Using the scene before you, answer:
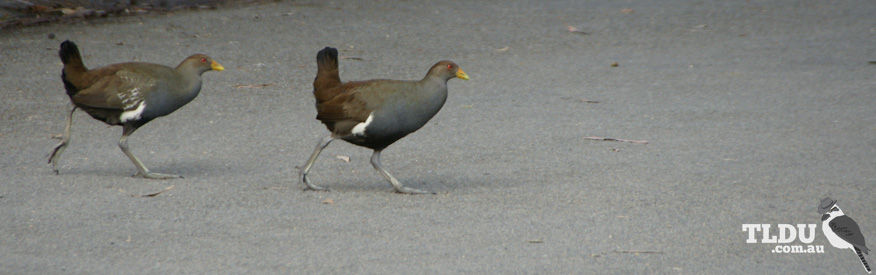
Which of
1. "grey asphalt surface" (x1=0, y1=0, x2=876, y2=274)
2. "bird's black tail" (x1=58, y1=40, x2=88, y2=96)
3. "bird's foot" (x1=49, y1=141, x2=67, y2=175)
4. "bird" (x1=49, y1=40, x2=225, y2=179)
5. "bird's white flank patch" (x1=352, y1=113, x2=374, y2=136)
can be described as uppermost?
"bird's black tail" (x1=58, y1=40, x2=88, y2=96)

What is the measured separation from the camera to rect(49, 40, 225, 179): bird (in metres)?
5.84

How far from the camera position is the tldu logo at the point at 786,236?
4.58 m

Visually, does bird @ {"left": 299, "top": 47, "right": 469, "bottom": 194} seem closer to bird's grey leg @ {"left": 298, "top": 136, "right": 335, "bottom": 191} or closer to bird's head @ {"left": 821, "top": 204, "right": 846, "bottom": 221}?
bird's grey leg @ {"left": 298, "top": 136, "right": 335, "bottom": 191}

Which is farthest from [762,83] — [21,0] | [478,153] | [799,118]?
[21,0]

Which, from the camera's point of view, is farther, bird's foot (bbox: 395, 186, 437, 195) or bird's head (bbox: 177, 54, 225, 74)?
bird's head (bbox: 177, 54, 225, 74)

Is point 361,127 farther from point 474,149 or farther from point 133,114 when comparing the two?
point 474,149

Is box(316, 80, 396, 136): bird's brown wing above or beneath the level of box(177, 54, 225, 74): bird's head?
beneath

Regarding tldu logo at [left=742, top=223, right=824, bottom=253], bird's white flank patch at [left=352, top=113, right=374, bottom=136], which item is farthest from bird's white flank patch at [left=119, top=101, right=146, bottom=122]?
tldu logo at [left=742, top=223, right=824, bottom=253]

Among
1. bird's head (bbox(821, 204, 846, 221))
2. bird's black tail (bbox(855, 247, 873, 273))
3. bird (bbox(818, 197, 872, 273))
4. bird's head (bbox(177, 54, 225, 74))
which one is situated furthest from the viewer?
bird's head (bbox(177, 54, 225, 74))

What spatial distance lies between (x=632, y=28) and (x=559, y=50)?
1.43m

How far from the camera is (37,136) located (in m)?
7.09

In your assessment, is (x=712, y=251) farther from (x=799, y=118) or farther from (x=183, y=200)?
(x=799, y=118)

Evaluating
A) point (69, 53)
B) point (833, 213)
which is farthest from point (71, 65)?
point (833, 213)

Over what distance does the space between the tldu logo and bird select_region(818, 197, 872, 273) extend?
0.07 metres
